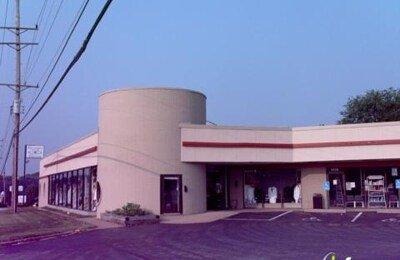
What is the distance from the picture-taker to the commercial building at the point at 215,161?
2930 centimetres

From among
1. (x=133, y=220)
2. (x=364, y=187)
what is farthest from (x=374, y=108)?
(x=133, y=220)

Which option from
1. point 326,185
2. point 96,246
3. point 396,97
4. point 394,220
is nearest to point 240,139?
point 326,185

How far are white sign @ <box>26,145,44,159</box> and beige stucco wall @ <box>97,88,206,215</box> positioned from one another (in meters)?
26.2

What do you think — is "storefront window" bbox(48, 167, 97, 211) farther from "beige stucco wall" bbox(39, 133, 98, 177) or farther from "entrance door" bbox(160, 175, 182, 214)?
"entrance door" bbox(160, 175, 182, 214)

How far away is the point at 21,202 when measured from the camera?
192 feet

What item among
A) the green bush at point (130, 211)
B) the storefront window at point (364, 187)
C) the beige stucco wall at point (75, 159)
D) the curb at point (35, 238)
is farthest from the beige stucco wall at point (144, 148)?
the storefront window at point (364, 187)

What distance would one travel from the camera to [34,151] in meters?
54.6

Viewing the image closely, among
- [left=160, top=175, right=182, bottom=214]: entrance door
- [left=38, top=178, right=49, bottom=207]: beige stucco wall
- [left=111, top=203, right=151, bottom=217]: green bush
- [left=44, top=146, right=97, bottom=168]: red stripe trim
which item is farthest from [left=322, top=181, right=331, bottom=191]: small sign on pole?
[left=38, top=178, right=49, bottom=207]: beige stucco wall

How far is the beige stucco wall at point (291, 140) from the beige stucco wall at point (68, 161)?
669 cm

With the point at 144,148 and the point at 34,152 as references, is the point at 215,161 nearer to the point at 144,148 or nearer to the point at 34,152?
the point at 144,148

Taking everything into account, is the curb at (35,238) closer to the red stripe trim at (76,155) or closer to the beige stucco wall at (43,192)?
the red stripe trim at (76,155)

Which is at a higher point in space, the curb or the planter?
the planter

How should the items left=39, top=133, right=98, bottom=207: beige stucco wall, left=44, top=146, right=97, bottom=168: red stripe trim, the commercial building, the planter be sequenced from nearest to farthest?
the planter → the commercial building → left=44, top=146, right=97, bottom=168: red stripe trim → left=39, top=133, right=98, bottom=207: beige stucco wall

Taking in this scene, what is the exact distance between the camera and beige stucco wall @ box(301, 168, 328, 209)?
3250 cm
